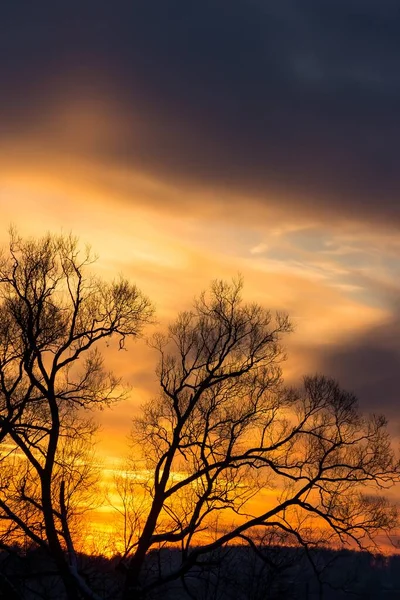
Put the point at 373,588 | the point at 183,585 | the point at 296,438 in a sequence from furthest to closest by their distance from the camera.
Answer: the point at 373,588, the point at 296,438, the point at 183,585

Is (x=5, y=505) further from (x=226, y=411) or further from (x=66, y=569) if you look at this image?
(x=226, y=411)

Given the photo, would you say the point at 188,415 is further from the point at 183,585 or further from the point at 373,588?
the point at 373,588

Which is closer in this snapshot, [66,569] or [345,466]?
[66,569]

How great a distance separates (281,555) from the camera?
29.1 metres

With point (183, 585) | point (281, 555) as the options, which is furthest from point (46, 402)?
point (281, 555)

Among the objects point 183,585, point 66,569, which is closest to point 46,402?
point 66,569

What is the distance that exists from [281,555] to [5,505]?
386 inches

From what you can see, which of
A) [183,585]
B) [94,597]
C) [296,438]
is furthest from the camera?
[296,438]

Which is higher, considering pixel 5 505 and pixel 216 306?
pixel 216 306

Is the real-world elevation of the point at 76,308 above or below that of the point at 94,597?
above

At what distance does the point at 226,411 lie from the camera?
96.1 ft

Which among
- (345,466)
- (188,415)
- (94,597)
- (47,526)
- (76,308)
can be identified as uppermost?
(76,308)

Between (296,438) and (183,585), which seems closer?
(183,585)

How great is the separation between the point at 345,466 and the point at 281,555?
12.8ft
